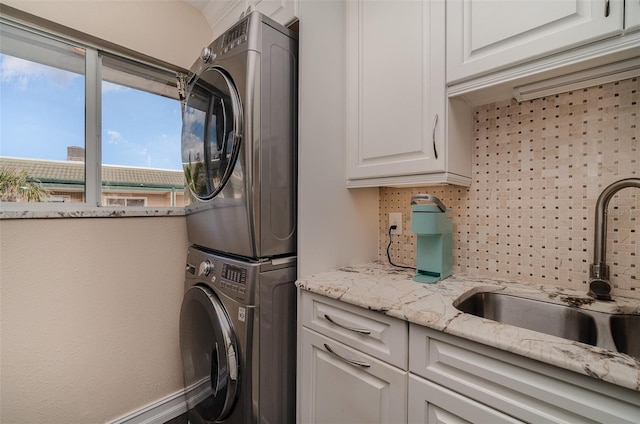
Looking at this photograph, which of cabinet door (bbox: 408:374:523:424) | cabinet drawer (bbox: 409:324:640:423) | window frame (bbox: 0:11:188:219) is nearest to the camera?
cabinet drawer (bbox: 409:324:640:423)

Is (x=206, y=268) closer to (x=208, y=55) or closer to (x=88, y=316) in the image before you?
(x=88, y=316)

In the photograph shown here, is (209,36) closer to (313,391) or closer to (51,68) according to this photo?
(51,68)

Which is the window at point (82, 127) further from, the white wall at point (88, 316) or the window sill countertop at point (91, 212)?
the white wall at point (88, 316)

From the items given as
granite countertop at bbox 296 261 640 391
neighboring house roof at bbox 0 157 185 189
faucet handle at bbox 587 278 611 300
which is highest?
neighboring house roof at bbox 0 157 185 189

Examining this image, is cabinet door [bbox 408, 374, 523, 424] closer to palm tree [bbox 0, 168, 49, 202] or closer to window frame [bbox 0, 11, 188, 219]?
window frame [bbox 0, 11, 188, 219]

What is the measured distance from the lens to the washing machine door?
1.18 m

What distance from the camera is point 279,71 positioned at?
1.25 m

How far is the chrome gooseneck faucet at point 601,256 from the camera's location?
95cm

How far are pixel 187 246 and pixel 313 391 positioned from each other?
1.18m

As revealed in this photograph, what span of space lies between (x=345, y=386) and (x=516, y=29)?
4.49ft

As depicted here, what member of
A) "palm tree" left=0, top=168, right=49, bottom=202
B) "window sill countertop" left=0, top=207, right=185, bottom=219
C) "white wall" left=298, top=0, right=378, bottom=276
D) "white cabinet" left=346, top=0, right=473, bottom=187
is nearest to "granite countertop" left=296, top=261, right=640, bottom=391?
"white wall" left=298, top=0, right=378, bottom=276

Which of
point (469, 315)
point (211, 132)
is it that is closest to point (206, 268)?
point (211, 132)

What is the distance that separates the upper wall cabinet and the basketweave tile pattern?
17 centimetres

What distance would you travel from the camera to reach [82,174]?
1558 mm
